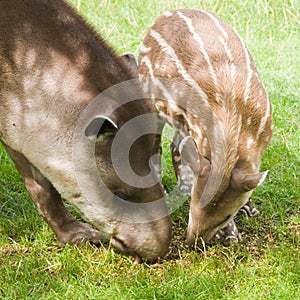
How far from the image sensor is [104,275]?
4672 mm

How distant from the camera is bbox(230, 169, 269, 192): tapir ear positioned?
4.43 meters

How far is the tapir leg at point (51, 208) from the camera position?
194 inches

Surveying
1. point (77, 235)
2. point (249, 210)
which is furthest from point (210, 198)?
point (77, 235)

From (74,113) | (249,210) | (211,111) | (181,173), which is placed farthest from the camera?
(181,173)

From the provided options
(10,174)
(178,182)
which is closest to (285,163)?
(178,182)

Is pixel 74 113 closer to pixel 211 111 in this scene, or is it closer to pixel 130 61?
pixel 130 61

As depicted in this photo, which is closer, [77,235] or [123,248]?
[123,248]

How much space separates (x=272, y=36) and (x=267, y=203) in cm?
402

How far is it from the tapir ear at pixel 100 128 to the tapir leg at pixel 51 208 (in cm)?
85

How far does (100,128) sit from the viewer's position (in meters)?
4.17

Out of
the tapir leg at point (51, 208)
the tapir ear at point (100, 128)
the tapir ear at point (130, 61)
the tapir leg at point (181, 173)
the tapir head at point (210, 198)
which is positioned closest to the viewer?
the tapir ear at point (100, 128)

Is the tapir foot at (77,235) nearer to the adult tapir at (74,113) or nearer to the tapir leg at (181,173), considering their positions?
the adult tapir at (74,113)

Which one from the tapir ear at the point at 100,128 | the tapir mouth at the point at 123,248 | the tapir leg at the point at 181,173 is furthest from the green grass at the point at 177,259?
the tapir ear at the point at 100,128

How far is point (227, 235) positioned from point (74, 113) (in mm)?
1576
